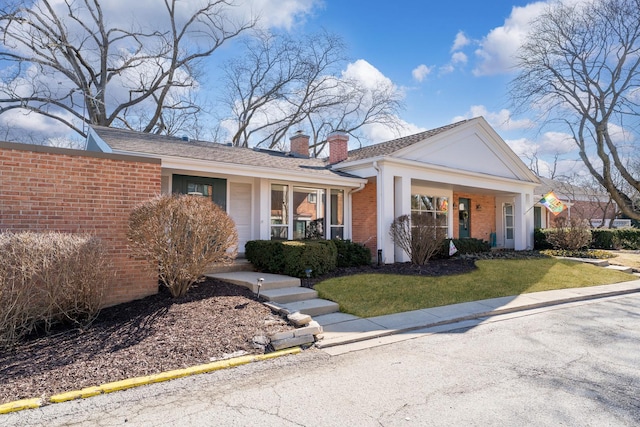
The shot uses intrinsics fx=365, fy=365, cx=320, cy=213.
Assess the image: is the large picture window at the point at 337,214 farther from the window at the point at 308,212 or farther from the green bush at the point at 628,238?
the green bush at the point at 628,238

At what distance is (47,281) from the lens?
4688 mm

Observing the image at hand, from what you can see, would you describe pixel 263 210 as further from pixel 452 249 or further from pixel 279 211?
pixel 452 249

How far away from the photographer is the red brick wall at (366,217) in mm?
11906

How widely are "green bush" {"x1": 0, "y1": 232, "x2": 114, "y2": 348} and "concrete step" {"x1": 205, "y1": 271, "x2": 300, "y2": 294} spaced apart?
2650 millimetres

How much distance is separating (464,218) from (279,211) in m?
9.79

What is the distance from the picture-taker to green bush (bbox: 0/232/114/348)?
429 centimetres

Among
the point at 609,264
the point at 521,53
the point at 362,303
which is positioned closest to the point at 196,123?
the point at 521,53

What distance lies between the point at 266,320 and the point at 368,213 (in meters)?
7.23

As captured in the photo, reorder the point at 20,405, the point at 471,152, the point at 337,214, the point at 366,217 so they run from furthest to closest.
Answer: the point at 471,152, the point at 366,217, the point at 337,214, the point at 20,405

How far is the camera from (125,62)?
74.2ft

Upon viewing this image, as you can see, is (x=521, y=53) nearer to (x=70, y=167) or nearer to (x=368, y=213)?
(x=368, y=213)

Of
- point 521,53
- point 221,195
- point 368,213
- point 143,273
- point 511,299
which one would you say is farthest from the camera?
point 521,53

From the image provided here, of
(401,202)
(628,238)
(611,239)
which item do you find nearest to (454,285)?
(401,202)

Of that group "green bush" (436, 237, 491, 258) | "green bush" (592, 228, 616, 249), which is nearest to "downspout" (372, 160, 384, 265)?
"green bush" (436, 237, 491, 258)
